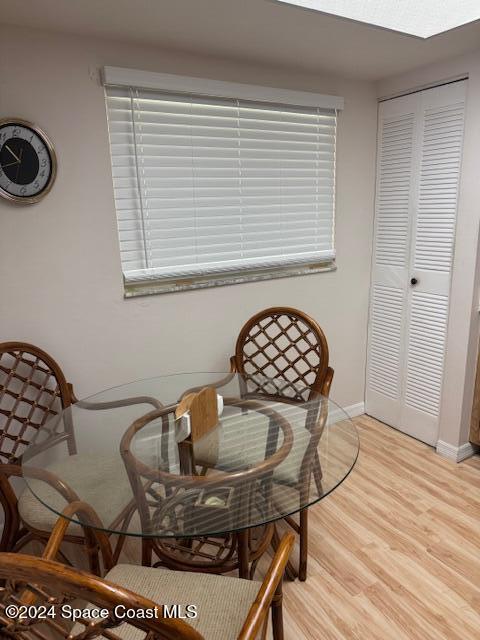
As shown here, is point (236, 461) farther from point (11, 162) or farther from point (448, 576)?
point (11, 162)

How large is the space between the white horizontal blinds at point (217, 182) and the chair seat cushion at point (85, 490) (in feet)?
3.05

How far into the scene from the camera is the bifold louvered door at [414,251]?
93.4 inches

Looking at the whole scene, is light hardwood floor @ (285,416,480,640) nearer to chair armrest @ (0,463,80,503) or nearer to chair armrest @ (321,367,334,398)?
chair armrest @ (321,367,334,398)

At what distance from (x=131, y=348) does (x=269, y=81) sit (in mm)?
1604

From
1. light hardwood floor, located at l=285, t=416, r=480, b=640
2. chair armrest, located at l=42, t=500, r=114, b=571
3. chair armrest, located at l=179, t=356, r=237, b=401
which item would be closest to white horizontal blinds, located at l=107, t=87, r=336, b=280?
chair armrest, located at l=179, t=356, r=237, b=401

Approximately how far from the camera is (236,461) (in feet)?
4.64

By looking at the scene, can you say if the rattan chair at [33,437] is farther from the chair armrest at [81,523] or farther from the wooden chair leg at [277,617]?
the wooden chair leg at [277,617]

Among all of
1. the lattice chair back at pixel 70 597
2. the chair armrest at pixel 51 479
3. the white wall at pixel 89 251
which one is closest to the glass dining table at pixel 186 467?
the chair armrest at pixel 51 479

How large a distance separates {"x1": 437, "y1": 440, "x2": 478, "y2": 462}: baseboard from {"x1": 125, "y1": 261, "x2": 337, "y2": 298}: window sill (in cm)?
128

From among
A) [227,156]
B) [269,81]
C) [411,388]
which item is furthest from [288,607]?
[269,81]

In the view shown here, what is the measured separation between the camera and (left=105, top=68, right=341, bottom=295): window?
2.00 m

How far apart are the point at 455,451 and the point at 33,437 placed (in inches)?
89.7

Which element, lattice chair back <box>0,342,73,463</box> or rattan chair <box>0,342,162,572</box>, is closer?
rattan chair <box>0,342,162,572</box>

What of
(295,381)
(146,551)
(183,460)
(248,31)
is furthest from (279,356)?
(248,31)
